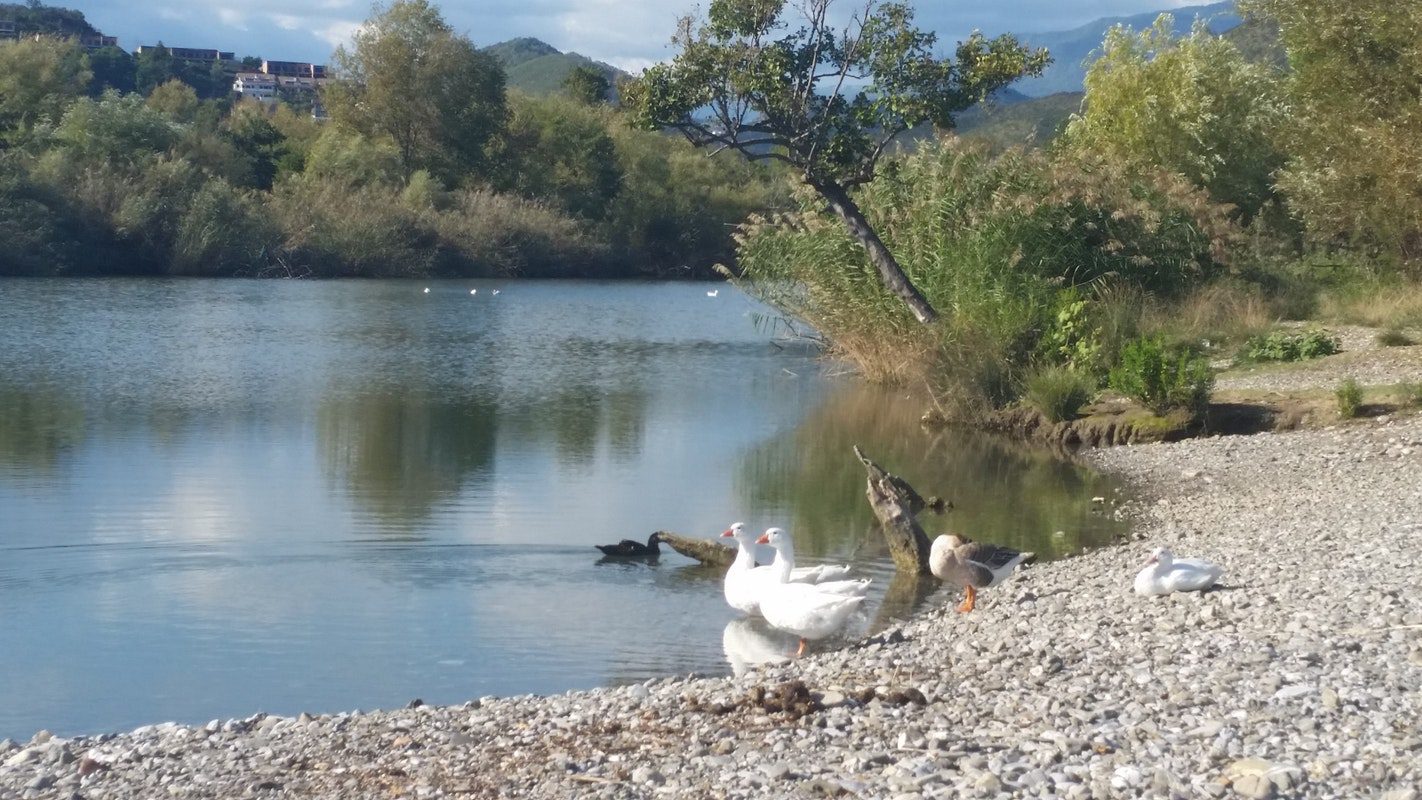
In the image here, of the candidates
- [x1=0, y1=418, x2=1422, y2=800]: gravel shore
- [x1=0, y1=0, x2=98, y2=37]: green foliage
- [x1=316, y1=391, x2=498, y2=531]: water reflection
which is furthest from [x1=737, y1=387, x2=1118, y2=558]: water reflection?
[x1=0, y1=0, x2=98, y2=37]: green foliage

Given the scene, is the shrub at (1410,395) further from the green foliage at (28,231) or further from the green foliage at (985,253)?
the green foliage at (28,231)

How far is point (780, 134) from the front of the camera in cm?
2544

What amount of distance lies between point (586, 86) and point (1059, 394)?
72874 mm

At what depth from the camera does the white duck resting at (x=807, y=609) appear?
9.93 meters

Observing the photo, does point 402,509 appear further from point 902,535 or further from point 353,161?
point 353,161

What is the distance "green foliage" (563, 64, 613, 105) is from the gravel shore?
265 feet

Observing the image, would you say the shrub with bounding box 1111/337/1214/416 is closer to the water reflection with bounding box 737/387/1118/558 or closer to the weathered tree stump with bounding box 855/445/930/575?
the water reflection with bounding box 737/387/1118/558

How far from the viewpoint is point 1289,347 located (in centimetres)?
2492

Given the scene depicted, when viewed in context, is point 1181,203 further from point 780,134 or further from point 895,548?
point 895,548

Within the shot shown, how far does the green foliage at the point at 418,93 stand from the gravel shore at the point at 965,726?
72.5 metres

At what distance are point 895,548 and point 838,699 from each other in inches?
214

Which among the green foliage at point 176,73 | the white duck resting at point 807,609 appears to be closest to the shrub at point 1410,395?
the white duck resting at point 807,609

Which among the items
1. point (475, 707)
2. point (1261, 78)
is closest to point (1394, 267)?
point (1261, 78)

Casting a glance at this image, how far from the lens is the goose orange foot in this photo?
10523 mm
